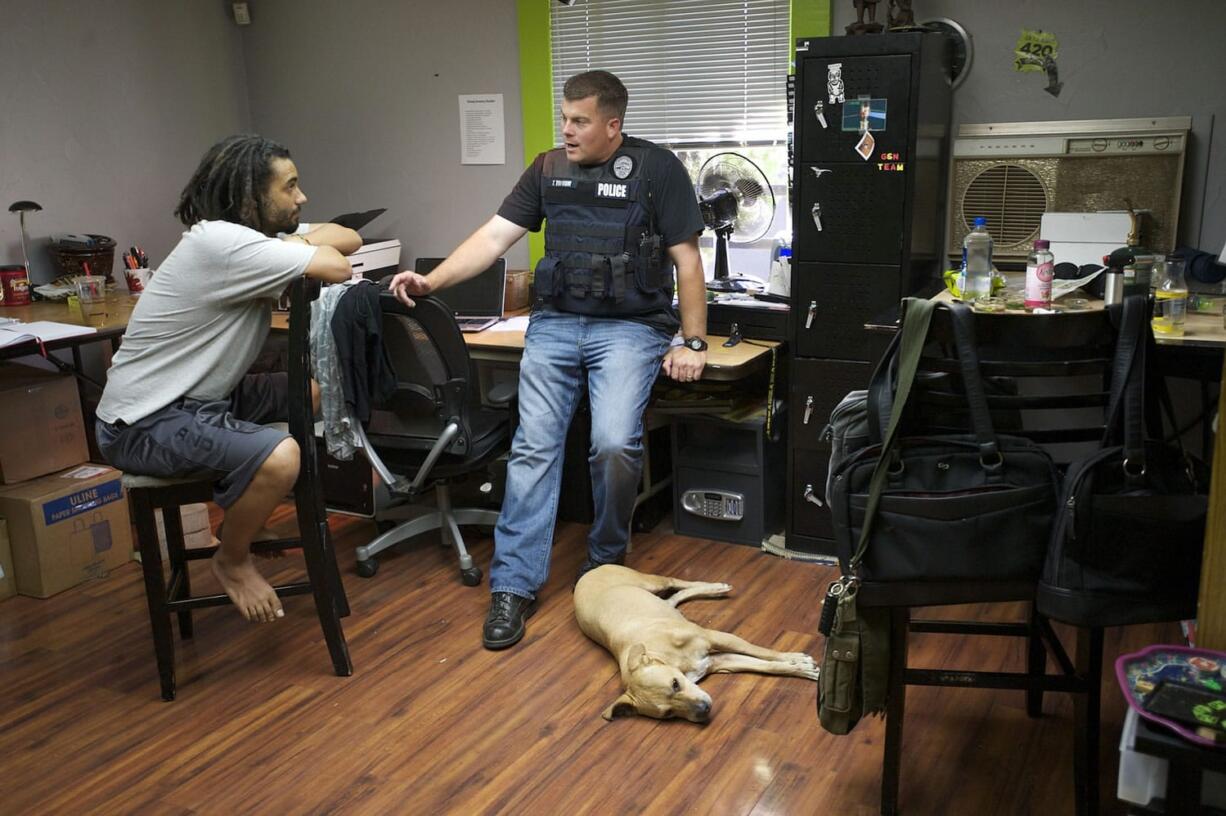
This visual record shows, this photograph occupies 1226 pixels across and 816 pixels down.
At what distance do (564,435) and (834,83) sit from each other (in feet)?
4.11

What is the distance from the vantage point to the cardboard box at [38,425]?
125 inches

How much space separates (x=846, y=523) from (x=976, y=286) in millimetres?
1107

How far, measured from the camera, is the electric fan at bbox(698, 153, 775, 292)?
3486 mm

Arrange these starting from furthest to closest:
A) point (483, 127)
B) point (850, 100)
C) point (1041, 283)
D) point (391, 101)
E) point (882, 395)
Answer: point (391, 101) → point (483, 127) → point (850, 100) → point (1041, 283) → point (882, 395)


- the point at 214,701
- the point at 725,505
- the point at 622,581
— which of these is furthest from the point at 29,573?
the point at 725,505

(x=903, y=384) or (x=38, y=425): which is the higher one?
(x=903, y=384)

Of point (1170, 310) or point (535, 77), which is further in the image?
point (535, 77)

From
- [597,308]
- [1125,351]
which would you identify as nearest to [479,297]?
[597,308]

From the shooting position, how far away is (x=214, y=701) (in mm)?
2549

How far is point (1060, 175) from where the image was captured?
314 centimetres

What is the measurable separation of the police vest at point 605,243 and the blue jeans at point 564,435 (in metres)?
0.10

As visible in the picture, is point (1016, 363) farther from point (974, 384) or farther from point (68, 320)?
point (68, 320)

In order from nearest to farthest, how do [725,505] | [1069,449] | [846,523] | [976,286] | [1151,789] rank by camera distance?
1. [1151,789]
2. [846,523]
3. [1069,449]
4. [976,286]
5. [725,505]

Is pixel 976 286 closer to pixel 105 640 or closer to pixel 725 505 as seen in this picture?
pixel 725 505
